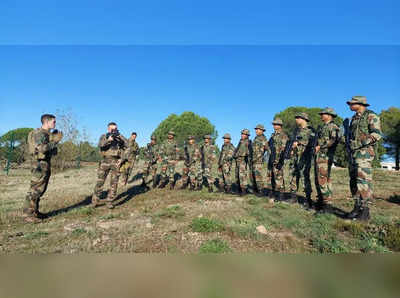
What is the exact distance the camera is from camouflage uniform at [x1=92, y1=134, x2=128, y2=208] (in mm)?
6664

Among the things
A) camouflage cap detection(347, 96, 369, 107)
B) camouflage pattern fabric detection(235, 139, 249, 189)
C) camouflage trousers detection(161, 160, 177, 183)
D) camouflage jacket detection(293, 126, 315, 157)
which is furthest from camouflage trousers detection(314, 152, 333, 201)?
camouflage trousers detection(161, 160, 177, 183)

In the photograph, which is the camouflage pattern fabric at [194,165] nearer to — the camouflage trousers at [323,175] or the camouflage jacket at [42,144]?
the camouflage trousers at [323,175]

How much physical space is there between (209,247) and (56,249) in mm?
2438

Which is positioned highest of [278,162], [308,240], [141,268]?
[278,162]

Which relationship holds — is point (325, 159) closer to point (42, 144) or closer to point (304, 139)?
point (304, 139)

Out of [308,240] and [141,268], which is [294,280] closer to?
[141,268]

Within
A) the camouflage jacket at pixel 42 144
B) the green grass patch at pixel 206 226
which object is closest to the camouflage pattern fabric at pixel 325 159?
the green grass patch at pixel 206 226

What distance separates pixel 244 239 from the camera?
4.06 meters

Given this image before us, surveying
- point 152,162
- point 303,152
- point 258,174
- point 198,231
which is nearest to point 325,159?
point 303,152

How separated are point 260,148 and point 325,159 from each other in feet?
8.39

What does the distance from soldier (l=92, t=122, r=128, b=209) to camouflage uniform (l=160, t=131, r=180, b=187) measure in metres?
3.60

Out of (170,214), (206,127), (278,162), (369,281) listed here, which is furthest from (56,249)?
(206,127)

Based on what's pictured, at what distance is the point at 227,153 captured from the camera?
9555mm

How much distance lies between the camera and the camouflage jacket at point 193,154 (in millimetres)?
10141
